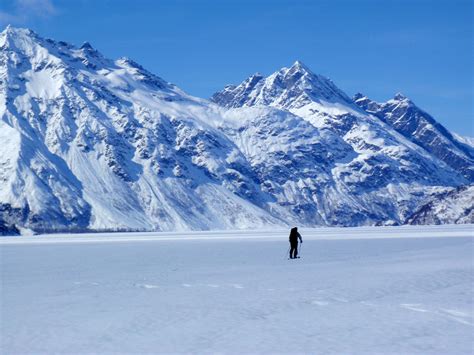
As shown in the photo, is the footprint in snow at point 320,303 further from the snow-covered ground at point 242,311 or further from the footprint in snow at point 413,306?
the footprint in snow at point 413,306

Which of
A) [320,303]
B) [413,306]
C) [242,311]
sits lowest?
[242,311]

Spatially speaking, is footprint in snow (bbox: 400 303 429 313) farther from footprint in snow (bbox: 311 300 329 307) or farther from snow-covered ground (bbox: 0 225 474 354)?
footprint in snow (bbox: 311 300 329 307)

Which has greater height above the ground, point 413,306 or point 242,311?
point 413,306

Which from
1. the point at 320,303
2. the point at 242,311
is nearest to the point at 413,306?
the point at 320,303

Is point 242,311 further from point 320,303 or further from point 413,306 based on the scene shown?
point 413,306

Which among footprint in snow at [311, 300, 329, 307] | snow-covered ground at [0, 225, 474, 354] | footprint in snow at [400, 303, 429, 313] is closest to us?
snow-covered ground at [0, 225, 474, 354]

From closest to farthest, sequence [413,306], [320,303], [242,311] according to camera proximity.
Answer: [242,311] < [413,306] < [320,303]

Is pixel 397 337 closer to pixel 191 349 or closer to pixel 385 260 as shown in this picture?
pixel 191 349

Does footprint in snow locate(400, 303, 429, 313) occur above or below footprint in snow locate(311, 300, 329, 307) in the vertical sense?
above

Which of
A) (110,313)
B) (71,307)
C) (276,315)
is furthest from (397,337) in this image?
(71,307)

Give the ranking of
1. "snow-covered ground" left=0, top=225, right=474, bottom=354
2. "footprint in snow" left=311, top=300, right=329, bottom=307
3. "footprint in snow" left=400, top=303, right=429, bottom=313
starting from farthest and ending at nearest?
"footprint in snow" left=311, top=300, right=329, bottom=307 < "footprint in snow" left=400, top=303, right=429, bottom=313 < "snow-covered ground" left=0, top=225, right=474, bottom=354

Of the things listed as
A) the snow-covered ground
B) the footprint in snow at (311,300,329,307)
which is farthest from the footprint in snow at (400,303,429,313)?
the footprint in snow at (311,300,329,307)

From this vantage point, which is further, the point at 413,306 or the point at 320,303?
the point at 320,303

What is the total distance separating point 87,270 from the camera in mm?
41500
